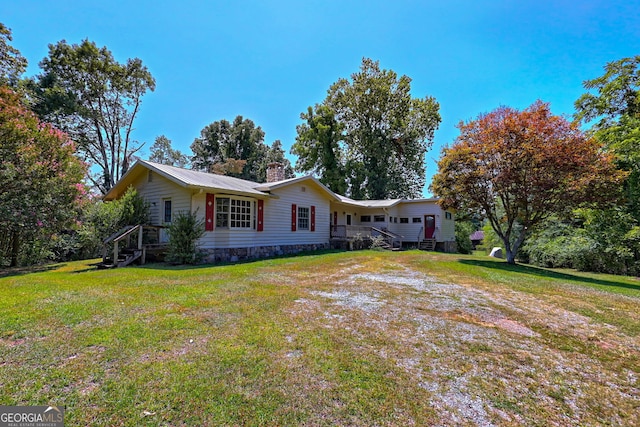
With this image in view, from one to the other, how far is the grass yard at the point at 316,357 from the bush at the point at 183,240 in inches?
168

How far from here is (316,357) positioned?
3.17 m

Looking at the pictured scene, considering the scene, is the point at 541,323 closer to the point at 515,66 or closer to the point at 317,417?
the point at 317,417

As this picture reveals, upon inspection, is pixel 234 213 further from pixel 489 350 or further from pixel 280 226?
pixel 489 350

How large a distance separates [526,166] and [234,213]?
11.6 m

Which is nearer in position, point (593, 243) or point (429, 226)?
point (593, 243)

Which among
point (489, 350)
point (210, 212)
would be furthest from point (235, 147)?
point (489, 350)

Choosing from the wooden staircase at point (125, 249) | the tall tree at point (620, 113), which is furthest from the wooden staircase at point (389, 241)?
the wooden staircase at point (125, 249)

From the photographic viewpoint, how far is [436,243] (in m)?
21.3

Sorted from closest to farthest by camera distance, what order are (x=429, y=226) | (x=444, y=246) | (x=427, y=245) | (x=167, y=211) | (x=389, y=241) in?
1. (x=167, y=211)
2. (x=389, y=241)
3. (x=427, y=245)
4. (x=429, y=226)
5. (x=444, y=246)

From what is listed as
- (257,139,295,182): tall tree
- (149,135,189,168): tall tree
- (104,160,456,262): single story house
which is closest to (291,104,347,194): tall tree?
(257,139,295,182): tall tree

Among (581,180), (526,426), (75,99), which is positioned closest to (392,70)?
(581,180)

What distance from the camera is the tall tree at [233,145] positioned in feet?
114

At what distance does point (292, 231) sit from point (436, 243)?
1188cm

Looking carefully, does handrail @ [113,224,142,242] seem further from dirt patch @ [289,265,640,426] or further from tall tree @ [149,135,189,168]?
tall tree @ [149,135,189,168]
